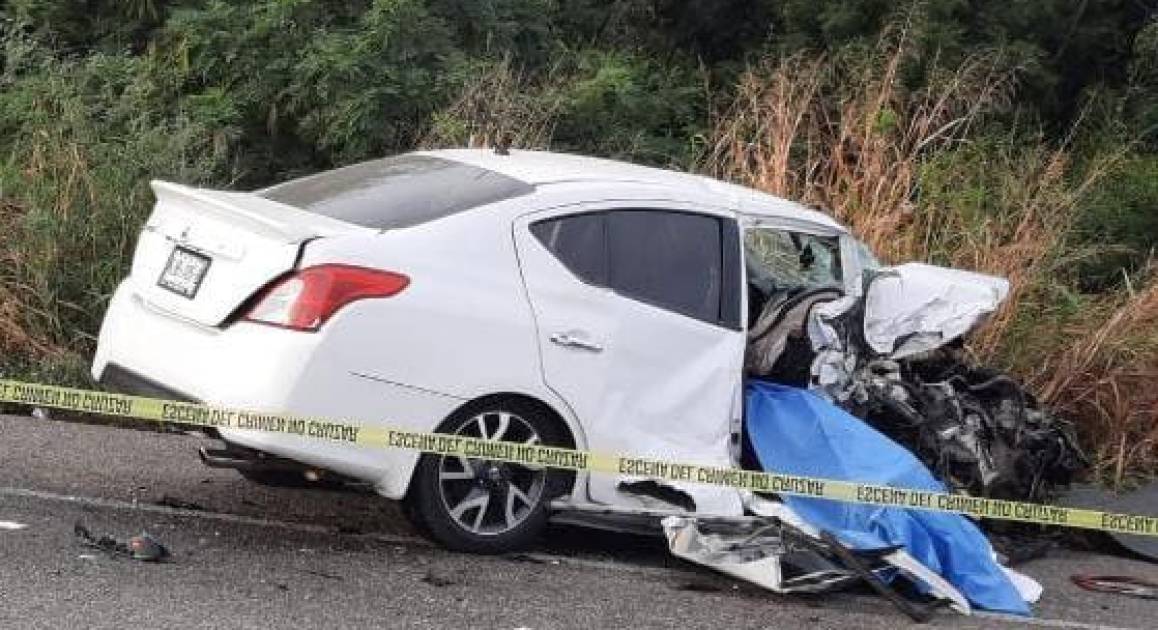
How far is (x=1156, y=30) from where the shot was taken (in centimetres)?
1792

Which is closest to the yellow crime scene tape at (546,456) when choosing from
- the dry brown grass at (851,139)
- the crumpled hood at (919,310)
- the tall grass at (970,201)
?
the crumpled hood at (919,310)

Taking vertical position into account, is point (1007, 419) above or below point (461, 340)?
below

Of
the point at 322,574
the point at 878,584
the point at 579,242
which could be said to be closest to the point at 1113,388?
the point at 878,584

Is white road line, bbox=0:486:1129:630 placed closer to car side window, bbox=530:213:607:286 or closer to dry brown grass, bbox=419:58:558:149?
car side window, bbox=530:213:607:286

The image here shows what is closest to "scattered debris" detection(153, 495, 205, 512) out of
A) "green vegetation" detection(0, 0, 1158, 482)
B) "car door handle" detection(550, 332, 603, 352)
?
"car door handle" detection(550, 332, 603, 352)

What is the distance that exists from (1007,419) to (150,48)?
25.6 ft

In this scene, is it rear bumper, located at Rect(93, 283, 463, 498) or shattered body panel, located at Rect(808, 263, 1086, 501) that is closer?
rear bumper, located at Rect(93, 283, 463, 498)

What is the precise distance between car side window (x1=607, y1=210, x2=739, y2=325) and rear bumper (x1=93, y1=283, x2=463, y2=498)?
93 centimetres

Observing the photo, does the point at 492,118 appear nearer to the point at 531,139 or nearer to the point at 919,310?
the point at 531,139

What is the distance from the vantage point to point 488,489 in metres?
5.73

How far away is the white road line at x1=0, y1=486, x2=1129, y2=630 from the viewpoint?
5.92m

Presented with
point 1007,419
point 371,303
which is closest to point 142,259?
point 371,303

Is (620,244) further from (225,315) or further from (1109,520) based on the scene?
(1109,520)

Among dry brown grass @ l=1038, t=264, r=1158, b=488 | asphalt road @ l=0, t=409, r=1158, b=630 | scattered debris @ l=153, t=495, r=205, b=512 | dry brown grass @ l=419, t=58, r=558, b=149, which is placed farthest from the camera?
dry brown grass @ l=419, t=58, r=558, b=149
